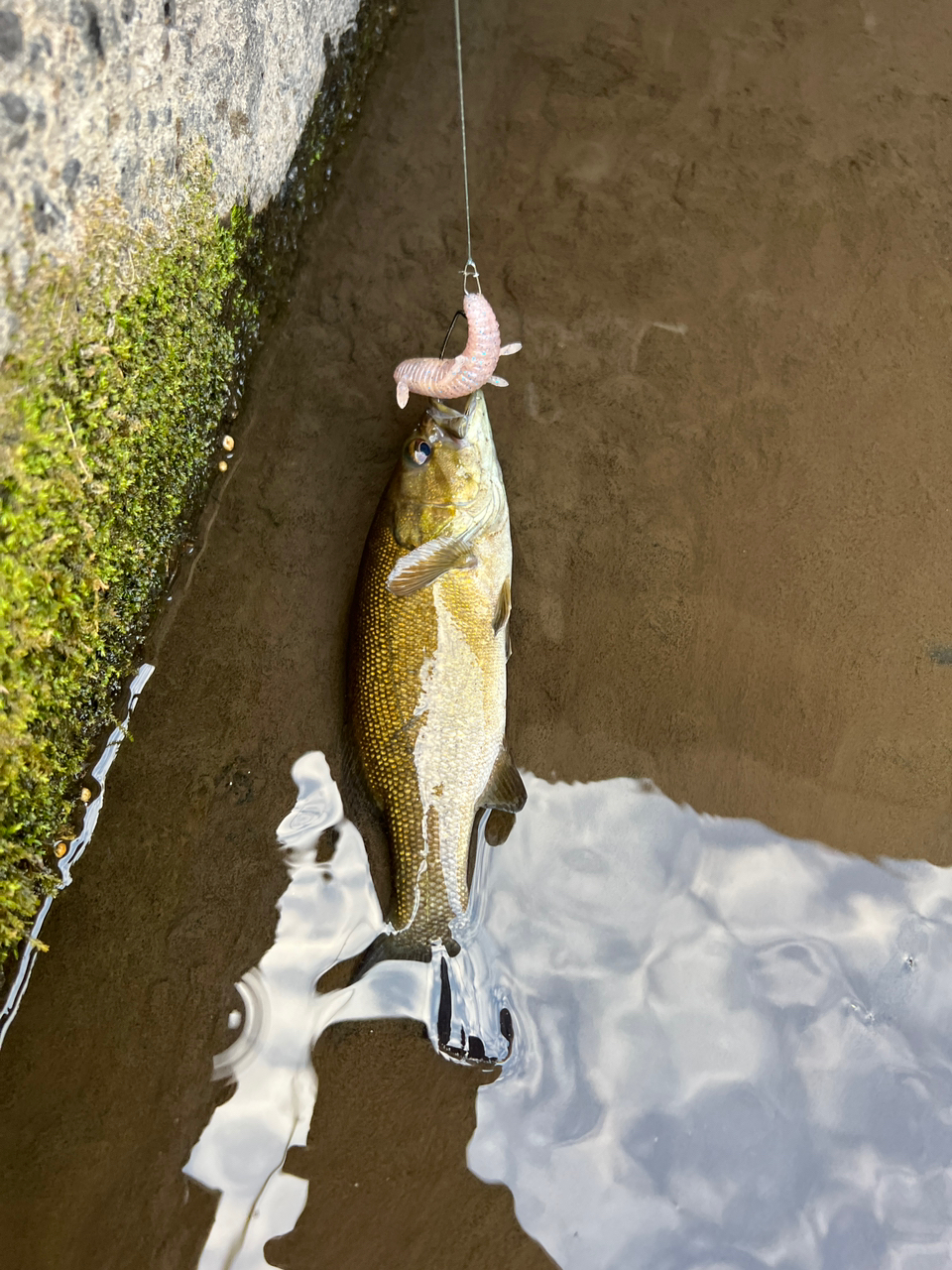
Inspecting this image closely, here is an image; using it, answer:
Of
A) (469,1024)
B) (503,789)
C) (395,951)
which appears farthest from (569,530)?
(469,1024)

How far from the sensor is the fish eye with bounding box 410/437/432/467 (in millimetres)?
3127

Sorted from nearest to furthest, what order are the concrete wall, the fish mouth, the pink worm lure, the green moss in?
the concrete wall < the green moss < the pink worm lure < the fish mouth

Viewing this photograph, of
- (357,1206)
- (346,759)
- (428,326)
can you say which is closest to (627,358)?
(428,326)

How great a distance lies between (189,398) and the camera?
3219mm

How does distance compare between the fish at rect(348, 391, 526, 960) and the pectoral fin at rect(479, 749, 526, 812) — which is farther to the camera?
the pectoral fin at rect(479, 749, 526, 812)

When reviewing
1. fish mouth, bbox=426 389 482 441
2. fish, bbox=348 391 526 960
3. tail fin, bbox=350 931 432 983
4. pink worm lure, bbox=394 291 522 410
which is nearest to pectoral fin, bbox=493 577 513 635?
fish, bbox=348 391 526 960

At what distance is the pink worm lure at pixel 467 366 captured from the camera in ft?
9.48

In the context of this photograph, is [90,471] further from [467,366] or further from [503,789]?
[503,789]

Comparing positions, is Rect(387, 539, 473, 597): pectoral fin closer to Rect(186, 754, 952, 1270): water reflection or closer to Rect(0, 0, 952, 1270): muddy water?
Rect(0, 0, 952, 1270): muddy water

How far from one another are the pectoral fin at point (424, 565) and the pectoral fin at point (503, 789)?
702mm

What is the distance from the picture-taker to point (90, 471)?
275 centimetres

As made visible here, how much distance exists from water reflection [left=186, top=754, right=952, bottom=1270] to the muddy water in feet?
0.37

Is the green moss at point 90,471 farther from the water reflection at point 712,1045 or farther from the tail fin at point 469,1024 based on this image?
the water reflection at point 712,1045

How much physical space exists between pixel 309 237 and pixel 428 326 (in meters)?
0.70
